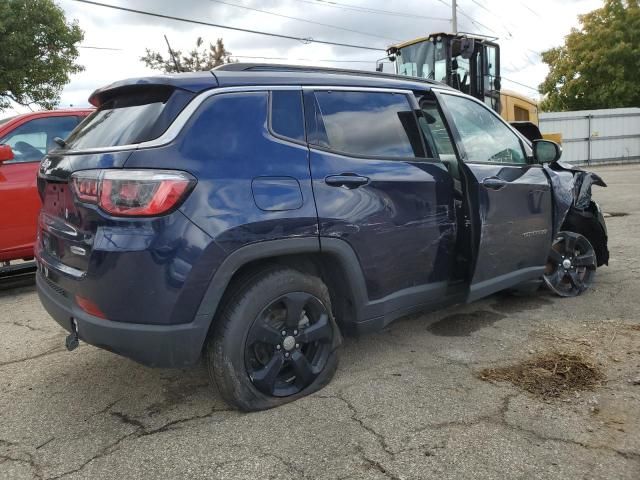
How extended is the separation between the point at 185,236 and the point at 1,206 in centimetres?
398

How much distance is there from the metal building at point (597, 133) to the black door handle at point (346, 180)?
24693 millimetres

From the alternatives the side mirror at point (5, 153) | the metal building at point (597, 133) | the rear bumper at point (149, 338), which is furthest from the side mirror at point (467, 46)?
the metal building at point (597, 133)

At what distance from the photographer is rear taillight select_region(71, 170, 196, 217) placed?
8.41 ft

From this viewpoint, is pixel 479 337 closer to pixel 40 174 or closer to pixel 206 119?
pixel 206 119

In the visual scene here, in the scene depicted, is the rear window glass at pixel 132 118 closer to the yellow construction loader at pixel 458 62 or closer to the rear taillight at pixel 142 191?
the rear taillight at pixel 142 191

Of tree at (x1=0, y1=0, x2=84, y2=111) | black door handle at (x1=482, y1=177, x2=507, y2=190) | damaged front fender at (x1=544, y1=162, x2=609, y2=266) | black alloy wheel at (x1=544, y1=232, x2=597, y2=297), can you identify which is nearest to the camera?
black door handle at (x1=482, y1=177, x2=507, y2=190)

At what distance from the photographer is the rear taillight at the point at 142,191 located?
101 inches

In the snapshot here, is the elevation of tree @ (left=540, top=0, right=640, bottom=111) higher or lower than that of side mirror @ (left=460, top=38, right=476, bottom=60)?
higher

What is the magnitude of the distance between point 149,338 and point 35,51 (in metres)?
17.7

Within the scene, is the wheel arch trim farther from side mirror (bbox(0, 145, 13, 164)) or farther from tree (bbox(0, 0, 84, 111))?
tree (bbox(0, 0, 84, 111))

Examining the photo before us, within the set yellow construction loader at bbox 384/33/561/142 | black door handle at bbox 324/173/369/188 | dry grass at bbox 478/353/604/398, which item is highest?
yellow construction loader at bbox 384/33/561/142

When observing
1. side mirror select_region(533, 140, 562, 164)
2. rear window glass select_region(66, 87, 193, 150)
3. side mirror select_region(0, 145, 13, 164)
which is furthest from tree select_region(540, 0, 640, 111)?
rear window glass select_region(66, 87, 193, 150)

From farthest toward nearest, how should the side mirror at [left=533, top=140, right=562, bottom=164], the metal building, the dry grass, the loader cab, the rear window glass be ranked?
the metal building, the loader cab, the side mirror at [left=533, top=140, right=562, bottom=164], the dry grass, the rear window glass

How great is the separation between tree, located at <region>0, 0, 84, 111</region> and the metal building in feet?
65.8
